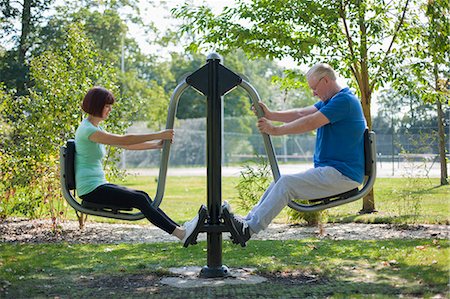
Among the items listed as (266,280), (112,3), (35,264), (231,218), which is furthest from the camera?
(112,3)

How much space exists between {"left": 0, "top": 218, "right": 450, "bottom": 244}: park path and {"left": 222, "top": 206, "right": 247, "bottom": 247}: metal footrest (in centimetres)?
305

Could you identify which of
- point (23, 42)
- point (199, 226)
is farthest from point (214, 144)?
point (23, 42)

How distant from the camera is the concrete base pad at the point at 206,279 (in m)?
4.85

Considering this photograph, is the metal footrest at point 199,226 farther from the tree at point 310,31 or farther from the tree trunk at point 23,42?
the tree trunk at point 23,42

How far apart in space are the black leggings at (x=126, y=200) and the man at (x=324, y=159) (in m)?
0.53

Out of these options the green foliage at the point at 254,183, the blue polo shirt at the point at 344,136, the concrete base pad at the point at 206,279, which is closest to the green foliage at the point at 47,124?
the green foliage at the point at 254,183

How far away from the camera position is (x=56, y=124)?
820 cm

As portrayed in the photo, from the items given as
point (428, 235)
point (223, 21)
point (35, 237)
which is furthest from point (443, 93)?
point (35, 237)

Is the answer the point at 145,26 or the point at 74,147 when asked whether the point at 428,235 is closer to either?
the point at 74,147

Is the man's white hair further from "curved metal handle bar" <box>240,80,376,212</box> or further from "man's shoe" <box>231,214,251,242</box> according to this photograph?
"man's shoe" <box>231,214,251,242</box>

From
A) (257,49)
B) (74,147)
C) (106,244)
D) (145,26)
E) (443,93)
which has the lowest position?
(106,244)

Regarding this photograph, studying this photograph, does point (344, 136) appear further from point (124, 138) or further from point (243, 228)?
point (124, 138)

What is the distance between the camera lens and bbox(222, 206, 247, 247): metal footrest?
177 inches

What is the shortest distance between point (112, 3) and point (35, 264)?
61.9 ft
